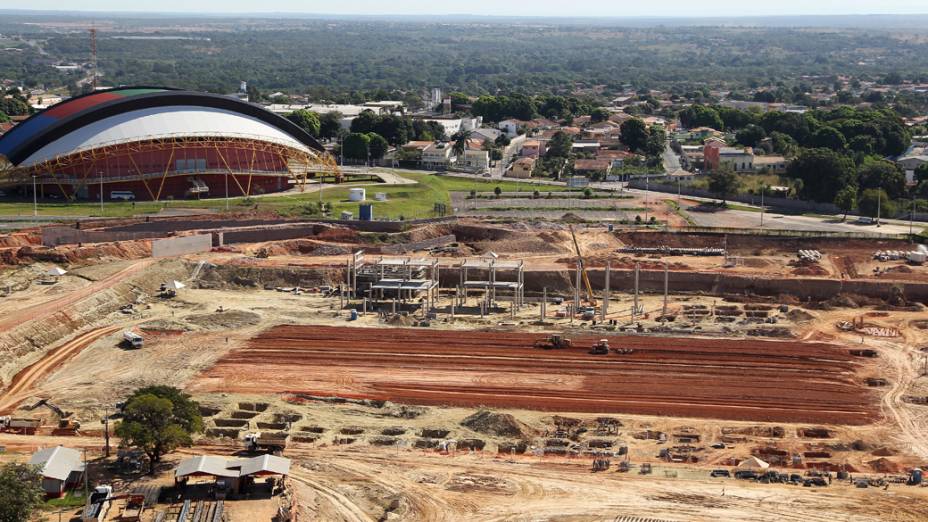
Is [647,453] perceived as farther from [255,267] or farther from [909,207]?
[909,207]

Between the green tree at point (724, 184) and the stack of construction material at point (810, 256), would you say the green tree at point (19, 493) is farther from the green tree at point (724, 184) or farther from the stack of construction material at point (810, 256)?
the green tree at point (724, 184)

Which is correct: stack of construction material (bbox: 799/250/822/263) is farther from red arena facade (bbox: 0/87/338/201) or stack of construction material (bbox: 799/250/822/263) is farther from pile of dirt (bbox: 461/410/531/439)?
red arena facade (bbox: 0/87/338/201)

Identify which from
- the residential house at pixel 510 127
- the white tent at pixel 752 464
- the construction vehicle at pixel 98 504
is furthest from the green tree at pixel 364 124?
the construction vehicle at pixel 98 504

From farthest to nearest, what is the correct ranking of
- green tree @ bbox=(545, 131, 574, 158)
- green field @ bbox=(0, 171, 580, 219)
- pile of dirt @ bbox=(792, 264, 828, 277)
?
1. green tree @ bbox=(545, 131, 574, 158)
2. green field @ bbox=(0, 171, 580, 219)
3. pile of dirt @ bbox=(792, 264, 828, 277)

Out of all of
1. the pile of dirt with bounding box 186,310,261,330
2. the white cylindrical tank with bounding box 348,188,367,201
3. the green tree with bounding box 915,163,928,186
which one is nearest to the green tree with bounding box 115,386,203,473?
the pile of dirt with bounding box 186,310,261,330

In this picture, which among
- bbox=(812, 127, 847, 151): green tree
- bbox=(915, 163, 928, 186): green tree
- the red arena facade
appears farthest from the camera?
bbox=(812, 127, 847, 151): green tree

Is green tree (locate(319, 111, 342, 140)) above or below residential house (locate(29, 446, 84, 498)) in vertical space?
above

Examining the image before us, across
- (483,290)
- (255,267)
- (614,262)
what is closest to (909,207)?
(614,262)
